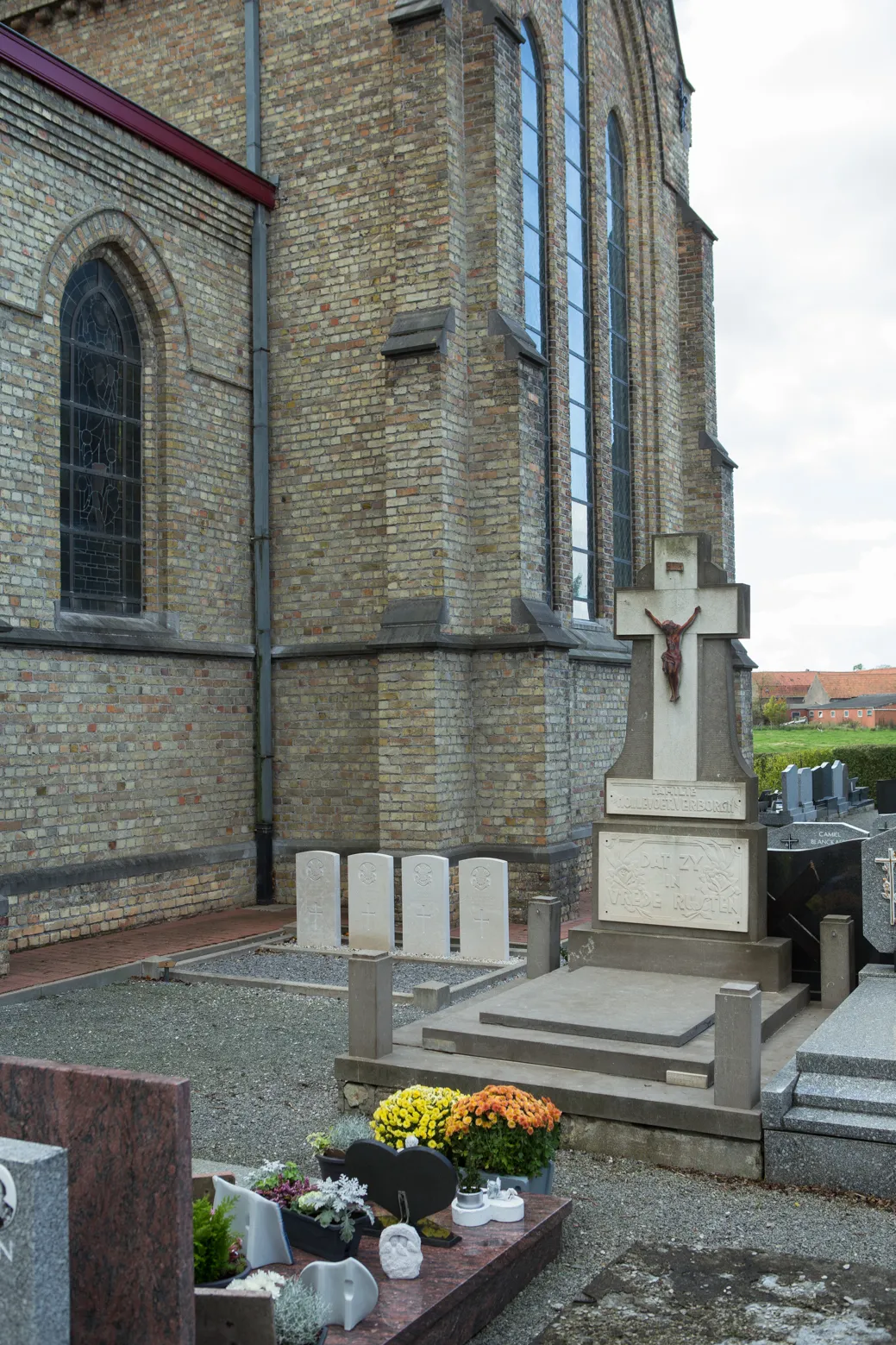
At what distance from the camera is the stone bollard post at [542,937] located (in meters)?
8.97

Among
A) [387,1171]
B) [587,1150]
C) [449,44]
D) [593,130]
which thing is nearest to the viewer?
[387,1171]

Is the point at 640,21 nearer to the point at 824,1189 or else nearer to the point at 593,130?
the point at 593,130

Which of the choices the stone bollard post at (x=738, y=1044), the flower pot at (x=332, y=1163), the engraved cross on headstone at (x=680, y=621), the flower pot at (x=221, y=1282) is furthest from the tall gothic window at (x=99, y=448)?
the flower pot at (x=221, y=1282)

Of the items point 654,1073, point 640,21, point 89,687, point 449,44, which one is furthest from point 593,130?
point 654,1073

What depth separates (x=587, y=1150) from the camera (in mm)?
6363

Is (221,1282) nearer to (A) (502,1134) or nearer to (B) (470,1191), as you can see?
(B) (470,1191)

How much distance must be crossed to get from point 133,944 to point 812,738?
31424 mm

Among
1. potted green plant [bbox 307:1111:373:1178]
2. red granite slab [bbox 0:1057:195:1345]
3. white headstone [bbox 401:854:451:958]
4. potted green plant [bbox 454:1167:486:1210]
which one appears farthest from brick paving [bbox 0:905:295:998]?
red granite slab [bbox 0:1057:195:1345]

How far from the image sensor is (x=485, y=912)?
11.0m

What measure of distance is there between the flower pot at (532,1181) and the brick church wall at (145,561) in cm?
718

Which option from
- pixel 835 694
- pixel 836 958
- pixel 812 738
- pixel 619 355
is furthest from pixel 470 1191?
pixel 835 694

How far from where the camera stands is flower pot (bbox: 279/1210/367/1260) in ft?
14.2

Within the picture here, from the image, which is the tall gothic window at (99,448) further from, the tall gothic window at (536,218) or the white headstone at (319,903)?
the tall gothic window at (536,218)

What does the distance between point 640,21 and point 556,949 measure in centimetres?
1512
